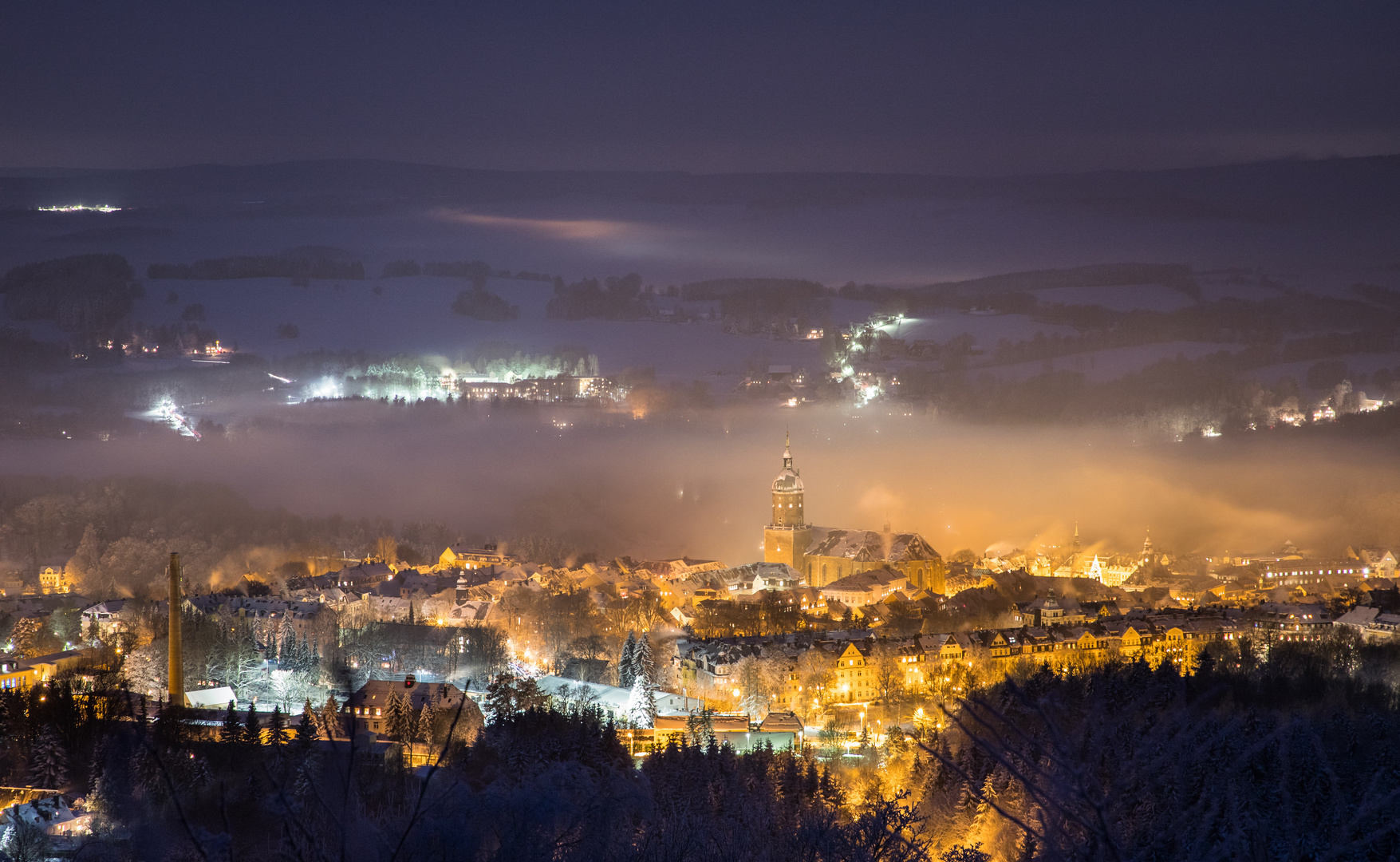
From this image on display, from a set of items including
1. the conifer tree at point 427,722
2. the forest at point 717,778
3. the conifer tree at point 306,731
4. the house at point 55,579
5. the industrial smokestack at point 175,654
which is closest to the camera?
the forest at point 717,778

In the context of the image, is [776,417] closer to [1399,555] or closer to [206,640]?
[1399,555]

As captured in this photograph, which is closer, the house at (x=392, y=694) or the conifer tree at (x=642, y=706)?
the house at (x=392, y=694)

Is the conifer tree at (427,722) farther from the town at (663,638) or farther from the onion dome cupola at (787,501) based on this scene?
the onion dome cupola at (787,501)

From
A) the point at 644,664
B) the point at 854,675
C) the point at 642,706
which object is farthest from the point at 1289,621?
the point at 642,706

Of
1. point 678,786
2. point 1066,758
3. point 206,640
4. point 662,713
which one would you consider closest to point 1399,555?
point 662,713

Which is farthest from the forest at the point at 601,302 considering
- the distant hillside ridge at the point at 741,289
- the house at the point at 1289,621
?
the house at the point at 1289,621

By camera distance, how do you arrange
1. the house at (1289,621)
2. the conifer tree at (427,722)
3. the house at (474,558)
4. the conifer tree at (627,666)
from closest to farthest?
the conifer tree at (427,722) → the conifer tree at (627,666) → the house at (1289,621) → the house at (474,558)

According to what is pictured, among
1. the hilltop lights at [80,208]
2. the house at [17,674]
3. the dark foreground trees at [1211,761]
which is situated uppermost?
the hilltop lights at [80,208]

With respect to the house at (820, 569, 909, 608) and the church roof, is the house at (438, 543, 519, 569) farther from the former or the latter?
the church roof
